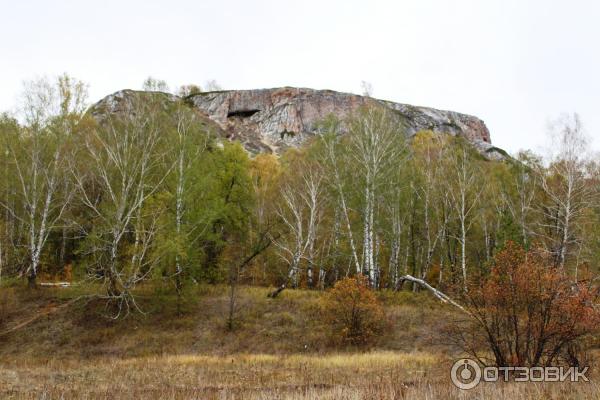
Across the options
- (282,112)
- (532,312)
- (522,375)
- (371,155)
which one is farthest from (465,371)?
(282,112)

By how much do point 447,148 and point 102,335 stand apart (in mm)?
24012

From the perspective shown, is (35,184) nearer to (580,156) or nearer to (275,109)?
(580,156)

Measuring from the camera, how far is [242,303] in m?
24.2

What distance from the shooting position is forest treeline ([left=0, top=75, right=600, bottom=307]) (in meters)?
22.6

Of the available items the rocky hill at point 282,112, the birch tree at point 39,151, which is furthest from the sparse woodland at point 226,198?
the rocky hill at point 282,112

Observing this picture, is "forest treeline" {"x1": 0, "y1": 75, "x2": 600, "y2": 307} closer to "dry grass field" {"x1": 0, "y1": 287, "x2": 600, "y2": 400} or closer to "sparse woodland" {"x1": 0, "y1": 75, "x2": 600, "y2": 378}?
"sparse woodland" {"x1": 0, "y1": 75, "x2": 600, "y2": 378}

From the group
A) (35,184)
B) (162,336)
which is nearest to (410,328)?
(162,336)

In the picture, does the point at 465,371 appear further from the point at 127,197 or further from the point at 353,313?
the point at 127,197

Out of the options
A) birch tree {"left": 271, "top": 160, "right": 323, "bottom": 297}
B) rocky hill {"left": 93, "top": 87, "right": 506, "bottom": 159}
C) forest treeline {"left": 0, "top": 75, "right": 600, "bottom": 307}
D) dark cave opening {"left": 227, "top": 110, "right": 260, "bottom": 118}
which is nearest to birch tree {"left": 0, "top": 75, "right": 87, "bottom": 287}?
forest treeline {"left": 0, "top": 75, "right": 600, "bottom": 307}

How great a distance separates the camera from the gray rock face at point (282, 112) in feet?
269

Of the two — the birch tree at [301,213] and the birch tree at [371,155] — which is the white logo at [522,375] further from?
the birch tree at [301,213]

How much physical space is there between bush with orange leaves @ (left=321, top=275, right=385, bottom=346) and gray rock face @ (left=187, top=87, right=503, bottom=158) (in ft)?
197

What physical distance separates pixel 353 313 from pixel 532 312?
9048 millimetres

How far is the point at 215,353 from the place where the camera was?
19.5 meters
